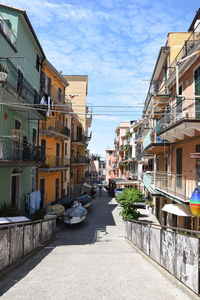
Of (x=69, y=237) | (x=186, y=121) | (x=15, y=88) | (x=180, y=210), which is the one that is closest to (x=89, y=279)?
(x=180, y=210)

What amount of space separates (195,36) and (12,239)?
12.8 m

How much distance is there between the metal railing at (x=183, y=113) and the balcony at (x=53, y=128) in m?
10.9

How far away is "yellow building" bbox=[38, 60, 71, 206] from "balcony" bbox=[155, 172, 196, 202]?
30.5 feet

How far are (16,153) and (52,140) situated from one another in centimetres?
1237

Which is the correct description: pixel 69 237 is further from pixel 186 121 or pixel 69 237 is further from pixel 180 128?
pixel 186 121

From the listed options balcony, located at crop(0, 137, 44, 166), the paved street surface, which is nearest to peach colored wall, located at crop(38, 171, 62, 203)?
balcony, located at crop(0, 137, 44, 166)

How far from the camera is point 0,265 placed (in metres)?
6.01

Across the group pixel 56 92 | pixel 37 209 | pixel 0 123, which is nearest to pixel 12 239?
pixel 0 123

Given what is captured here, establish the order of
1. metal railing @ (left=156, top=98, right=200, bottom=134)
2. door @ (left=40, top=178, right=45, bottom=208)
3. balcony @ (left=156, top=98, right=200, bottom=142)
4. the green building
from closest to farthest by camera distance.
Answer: balcony @ (left=156, top=98, right=200, bottom=142), metal railing @ (left=156, top=98, right=200, bottom=134), the green building, door @ (left=40, top=178, right=45, bottom=208)

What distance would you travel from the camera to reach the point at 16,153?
40.7ft

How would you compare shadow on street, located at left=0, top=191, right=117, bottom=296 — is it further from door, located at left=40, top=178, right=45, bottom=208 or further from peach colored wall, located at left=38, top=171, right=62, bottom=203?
peach colored wall, located at left=38, top=171, right=62, bottom=203

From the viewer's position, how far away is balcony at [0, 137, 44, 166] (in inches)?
428

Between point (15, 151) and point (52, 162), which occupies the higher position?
point (15, 151)

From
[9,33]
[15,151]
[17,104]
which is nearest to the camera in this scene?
[15,151]
